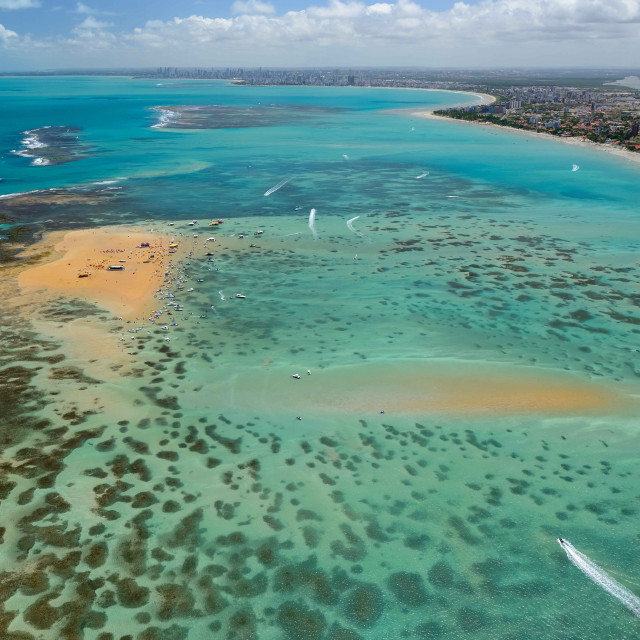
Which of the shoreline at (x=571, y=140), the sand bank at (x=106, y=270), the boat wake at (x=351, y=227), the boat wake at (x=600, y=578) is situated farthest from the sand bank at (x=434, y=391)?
the shoreline at (x=571, y=140)

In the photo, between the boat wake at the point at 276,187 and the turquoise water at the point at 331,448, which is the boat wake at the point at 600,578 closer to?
the turquoise water at the point at 331,448

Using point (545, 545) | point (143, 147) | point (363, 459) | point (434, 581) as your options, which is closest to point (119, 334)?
point (363, 459)

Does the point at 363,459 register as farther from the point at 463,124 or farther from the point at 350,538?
the point at 463,124

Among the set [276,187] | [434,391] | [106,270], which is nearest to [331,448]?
[434,391]

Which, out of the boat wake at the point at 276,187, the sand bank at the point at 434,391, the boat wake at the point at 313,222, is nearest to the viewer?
the sand bank at the point at 434,391

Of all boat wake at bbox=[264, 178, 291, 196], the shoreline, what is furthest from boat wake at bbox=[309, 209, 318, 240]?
the shoreline

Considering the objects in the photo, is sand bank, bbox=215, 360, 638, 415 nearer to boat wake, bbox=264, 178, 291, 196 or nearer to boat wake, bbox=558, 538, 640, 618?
boat wake, bbox=558, 538, 640, 618

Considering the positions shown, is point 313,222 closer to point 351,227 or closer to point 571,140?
point 351,227
